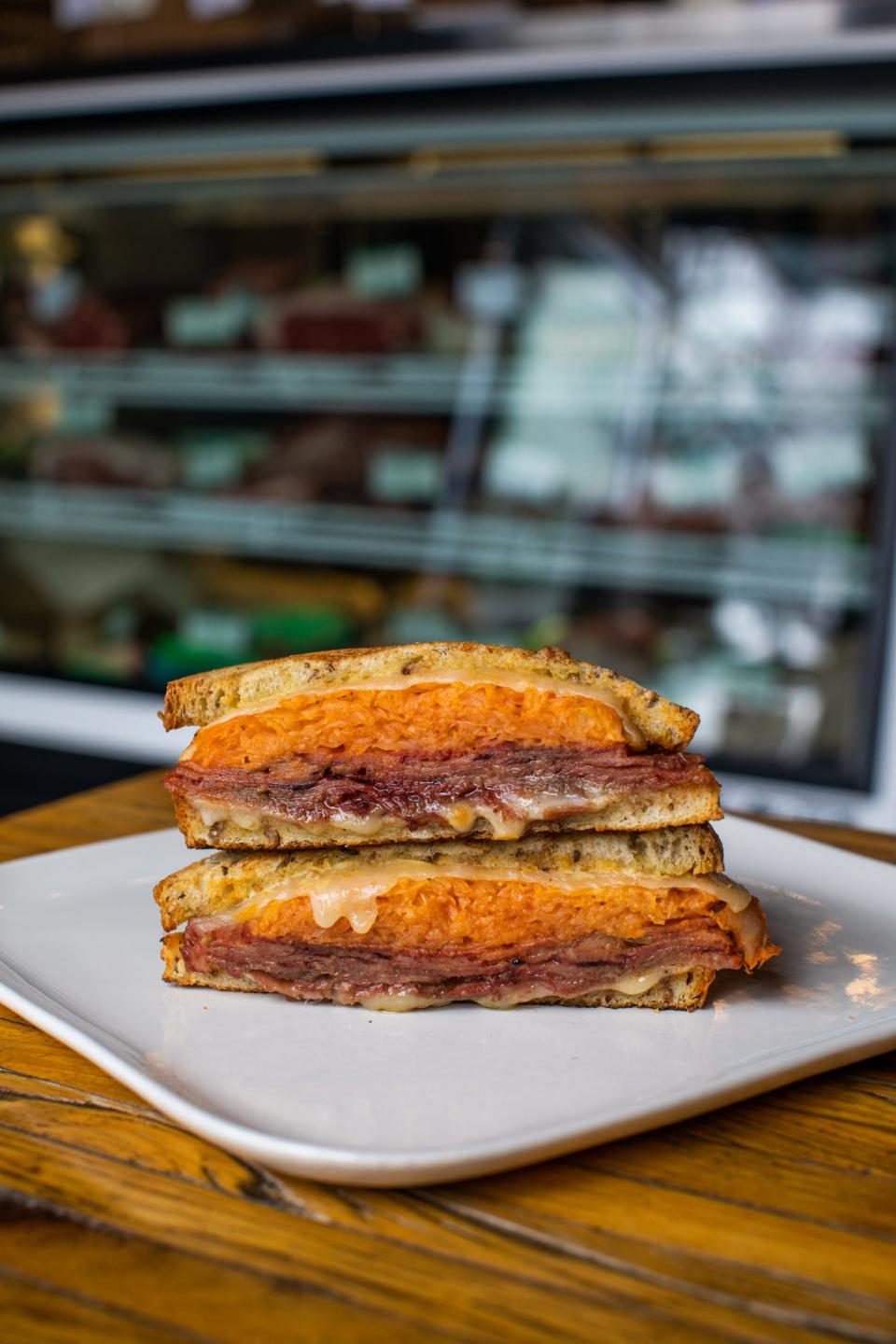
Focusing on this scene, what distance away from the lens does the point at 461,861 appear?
1.06 m

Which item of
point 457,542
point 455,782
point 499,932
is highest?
point 457,542

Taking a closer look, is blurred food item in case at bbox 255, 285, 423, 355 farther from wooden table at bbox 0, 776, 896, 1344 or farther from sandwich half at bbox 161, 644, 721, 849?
wooden table at bbox 0, 776, 896, 1344

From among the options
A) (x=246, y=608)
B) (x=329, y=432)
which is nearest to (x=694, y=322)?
(x=329, y=432)

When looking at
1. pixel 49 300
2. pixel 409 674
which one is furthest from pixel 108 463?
pixel 409 674

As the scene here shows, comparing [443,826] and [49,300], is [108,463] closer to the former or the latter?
[49,300]

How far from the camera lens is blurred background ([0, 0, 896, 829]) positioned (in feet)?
8.46

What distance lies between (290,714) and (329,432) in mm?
2537

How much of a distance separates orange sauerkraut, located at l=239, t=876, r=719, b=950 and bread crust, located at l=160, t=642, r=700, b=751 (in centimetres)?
13

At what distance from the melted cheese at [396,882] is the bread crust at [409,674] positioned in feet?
0.39

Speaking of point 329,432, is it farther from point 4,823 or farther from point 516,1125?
point 516,1125

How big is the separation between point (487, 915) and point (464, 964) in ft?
0.15

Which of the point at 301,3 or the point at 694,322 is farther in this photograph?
the point at 694,322

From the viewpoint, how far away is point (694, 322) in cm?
307

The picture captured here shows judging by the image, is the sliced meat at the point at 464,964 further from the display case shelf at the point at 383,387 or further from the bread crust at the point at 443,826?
the display case shelf at the point at 383,387
